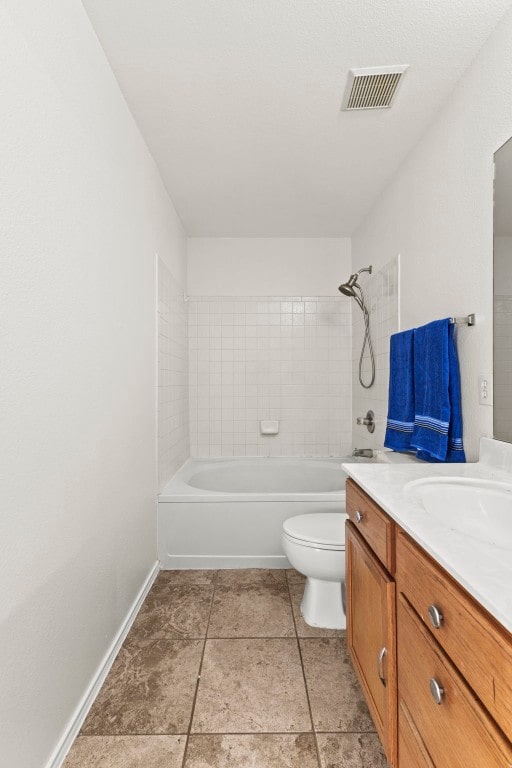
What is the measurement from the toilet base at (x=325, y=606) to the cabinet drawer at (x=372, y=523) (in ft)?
1.99

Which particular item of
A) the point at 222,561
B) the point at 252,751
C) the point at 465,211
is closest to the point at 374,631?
the point at 252,751

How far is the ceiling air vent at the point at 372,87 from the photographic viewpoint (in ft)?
4.98

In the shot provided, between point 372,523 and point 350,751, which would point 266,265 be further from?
point 350,751

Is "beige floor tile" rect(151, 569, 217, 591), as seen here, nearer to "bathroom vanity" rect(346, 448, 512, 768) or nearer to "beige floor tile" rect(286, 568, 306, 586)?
"beige floor tile" rect(286, 568, 306, 586)

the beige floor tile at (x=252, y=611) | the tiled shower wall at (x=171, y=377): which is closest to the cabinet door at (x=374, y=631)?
the beige floor tile at (x=252, y=611)

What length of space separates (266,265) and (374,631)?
111 inches

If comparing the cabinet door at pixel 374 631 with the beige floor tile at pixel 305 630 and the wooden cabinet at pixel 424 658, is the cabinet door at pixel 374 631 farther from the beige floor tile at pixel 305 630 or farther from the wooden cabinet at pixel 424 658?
the beige floor tile at pixel 305 630

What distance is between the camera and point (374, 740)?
3.91 feet

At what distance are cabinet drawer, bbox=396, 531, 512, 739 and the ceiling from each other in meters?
1.67

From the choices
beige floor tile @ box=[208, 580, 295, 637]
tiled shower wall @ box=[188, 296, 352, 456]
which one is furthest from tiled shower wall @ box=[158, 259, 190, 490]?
beige floor tile @ box=[208, 580, 295, 637]

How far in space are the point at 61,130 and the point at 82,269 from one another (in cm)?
40

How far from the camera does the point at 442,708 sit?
707 mm

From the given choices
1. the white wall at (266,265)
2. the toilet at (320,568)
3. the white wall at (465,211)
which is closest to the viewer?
the white wall at (465,211)

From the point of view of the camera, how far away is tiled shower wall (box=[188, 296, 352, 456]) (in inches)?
131
